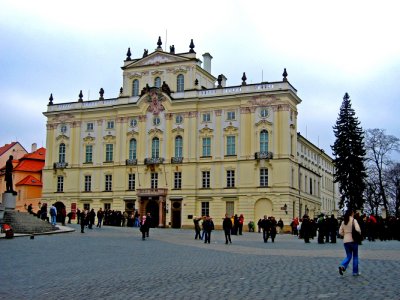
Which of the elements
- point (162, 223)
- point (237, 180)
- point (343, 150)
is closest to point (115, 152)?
point (162, 223)

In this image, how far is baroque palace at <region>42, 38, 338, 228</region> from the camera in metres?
62.4

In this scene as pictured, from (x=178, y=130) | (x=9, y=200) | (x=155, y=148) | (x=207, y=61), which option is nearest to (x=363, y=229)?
(x=9, y=200)

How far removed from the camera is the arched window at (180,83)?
6812 centimetres

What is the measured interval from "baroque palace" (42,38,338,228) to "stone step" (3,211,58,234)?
86.8 feet

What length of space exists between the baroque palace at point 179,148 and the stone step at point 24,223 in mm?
26447

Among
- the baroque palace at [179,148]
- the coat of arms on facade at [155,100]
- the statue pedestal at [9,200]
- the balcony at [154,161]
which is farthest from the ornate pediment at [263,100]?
the statue pedestal at [9,200]

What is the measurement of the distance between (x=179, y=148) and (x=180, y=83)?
26.0 feet

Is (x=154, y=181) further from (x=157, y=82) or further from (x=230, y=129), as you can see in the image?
(x=157, y=82)

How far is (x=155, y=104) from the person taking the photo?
68.4 meters

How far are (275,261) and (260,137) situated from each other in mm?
43372

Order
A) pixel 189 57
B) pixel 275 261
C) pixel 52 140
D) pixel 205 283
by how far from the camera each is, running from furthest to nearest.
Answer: pixel 52 140
pixel 189 57
pixel 275 261
pixel 205 283

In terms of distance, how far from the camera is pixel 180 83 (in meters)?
68.4

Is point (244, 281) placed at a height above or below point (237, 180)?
below

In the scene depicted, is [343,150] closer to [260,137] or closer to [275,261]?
[260,137]
